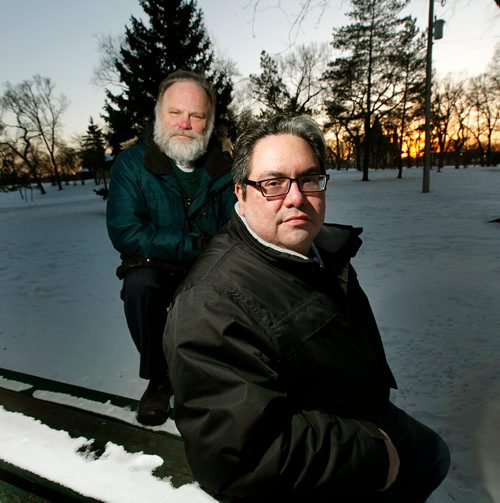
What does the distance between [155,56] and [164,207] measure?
551 inches

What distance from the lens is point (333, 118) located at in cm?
2494

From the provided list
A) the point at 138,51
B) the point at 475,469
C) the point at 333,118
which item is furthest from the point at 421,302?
the point at 333,118

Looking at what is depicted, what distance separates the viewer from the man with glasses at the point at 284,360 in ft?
2.77

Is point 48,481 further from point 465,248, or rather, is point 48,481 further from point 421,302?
point 465,248

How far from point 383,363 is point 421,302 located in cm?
297

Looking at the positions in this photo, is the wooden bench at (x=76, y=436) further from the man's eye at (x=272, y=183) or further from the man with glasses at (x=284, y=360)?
the man's eye at (x=272, y=183)

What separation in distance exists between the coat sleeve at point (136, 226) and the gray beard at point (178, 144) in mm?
183

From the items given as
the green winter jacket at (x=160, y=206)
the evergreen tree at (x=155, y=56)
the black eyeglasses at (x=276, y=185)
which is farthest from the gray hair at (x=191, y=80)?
the evergreen tree at (x=155, y=56)

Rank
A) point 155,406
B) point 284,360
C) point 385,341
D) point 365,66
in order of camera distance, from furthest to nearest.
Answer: point 365,66
point 385,341
point 155,406
point 284,360

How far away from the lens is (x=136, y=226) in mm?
1960

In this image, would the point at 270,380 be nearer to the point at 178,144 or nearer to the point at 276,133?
the point at 276,133

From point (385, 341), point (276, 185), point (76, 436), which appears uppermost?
point (276, 185)

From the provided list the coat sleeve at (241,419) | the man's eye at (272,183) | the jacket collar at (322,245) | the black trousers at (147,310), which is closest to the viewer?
the coat sleeve at (241,419)

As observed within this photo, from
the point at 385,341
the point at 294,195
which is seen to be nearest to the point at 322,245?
the point at 294,195
